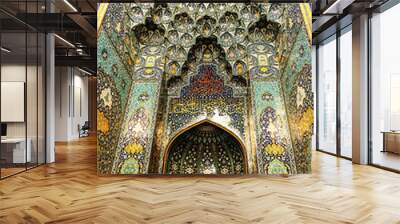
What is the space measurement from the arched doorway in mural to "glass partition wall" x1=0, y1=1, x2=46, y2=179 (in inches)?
112

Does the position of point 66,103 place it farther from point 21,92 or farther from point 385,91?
point 385,91

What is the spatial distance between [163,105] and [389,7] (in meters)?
5.01

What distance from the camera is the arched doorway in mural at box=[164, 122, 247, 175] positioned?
7.12 metres

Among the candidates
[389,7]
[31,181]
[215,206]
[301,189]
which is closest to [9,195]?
[31,181]

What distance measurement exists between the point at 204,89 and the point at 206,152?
1379mm

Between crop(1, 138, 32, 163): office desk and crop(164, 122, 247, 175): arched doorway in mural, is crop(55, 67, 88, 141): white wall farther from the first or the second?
crop(164, 122, 247, 175): arched doorway in mural

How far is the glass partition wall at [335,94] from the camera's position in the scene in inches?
338

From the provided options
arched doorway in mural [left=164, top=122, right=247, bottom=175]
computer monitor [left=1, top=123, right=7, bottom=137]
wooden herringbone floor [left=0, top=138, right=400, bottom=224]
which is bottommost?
wooden herringbone floor [left=0, top=138, right=400, bottom=224]

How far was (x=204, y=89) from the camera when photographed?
7105mm

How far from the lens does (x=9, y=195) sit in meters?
4.69

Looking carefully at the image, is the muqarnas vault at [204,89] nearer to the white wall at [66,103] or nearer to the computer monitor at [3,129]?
the computer monitor at [3,129]

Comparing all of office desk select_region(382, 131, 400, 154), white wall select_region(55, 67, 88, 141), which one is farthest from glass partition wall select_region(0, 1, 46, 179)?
white wall select_region(55, 67, 88, 141)

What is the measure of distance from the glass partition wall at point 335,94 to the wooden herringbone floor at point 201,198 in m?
2.38

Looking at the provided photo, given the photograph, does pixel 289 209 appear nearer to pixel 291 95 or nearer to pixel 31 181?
pixel 291 95
